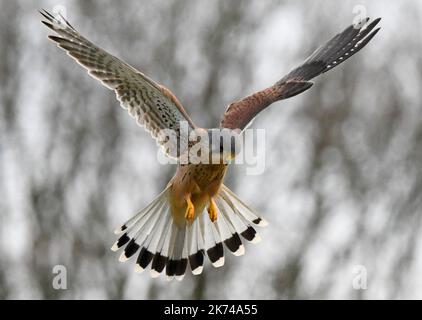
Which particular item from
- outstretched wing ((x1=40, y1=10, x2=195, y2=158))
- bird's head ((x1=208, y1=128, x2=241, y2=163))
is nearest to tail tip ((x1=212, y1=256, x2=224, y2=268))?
outstretched wing ((x1=40, y1=10, x2=195, y2=158))

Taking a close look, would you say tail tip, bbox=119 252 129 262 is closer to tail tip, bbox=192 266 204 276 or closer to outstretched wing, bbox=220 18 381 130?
tail tip, bbox=192 266 204 276

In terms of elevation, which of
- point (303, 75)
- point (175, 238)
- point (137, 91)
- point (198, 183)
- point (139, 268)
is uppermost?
point (303, 75)

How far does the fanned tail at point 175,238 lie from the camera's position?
977cm

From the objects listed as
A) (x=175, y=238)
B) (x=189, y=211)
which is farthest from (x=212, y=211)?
(x=175, y=238)

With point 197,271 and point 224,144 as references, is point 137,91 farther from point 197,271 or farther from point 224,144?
point 197,271

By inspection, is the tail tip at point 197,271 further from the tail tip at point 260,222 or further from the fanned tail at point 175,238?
the tail tip at point 260,222

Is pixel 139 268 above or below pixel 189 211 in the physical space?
below

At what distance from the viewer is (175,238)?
982 centimetres

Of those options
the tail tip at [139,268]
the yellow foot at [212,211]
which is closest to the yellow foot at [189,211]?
the yellow foot at [212,211]

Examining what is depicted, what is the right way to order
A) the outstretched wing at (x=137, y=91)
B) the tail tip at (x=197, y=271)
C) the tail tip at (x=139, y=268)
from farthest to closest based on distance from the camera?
1. the tail tip at (x=139, y=268)
2. the tail tip at (x=197, y=271)
3. the outstretched wing at (x=137, y=91)

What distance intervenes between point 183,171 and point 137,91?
764 mm

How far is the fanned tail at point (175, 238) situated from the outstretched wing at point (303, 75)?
0.81 meters

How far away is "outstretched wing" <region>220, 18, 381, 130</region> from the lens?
30.2 feet

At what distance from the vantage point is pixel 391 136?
21234 millimetres
